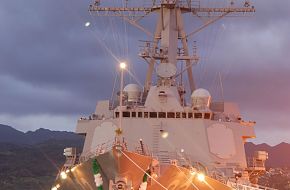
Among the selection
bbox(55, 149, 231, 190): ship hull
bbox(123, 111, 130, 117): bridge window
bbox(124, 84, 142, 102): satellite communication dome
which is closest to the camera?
bbox(55, 149, 231, 190): ship hull

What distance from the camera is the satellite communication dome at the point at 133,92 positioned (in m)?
18.5

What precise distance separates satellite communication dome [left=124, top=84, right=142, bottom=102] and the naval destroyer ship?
0.04 m

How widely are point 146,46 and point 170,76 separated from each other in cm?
229

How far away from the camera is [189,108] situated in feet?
54.3

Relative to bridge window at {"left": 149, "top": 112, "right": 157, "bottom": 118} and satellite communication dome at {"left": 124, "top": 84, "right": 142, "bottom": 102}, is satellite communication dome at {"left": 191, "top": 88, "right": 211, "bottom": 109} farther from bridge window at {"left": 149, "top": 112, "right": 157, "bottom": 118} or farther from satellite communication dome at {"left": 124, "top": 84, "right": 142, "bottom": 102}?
satellite communication dome at {"left": 124, "top": 84, "right": 142, "bottom": 102}

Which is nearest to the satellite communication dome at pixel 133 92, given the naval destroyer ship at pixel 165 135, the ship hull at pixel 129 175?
the naval destroyer ship at pixel 165 135

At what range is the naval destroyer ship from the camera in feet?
37.3

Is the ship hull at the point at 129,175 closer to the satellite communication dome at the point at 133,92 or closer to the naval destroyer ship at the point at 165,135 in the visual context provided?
the naval destroyer ship at the point at 165,135

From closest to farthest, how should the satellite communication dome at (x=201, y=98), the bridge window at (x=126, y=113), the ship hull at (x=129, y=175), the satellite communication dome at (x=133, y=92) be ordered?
1. the ship hull at (x=129, y=175)
2. the bridge window at (x=126, y=113)
3. the satellite communication dome at (x=201, y=98)
4. the satellite communication dome at (x=133, y=92)

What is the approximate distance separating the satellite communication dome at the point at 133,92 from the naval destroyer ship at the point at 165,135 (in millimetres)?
39

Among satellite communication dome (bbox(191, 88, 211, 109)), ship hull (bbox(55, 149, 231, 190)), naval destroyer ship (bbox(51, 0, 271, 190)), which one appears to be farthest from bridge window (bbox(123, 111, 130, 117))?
ship hull (bbox(55, 149, 231, 190))

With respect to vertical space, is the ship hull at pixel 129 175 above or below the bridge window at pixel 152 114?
below

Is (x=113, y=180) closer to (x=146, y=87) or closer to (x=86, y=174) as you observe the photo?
(x=86, y=174)

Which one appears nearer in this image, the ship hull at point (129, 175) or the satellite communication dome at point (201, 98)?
the ship hull at point (129, 175)
